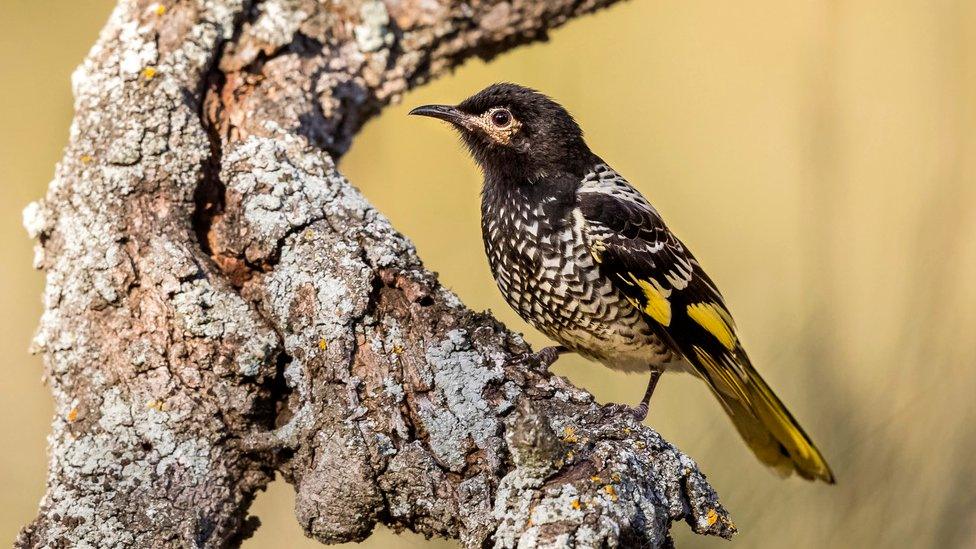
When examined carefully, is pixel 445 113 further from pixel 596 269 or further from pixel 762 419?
pixel 762 419

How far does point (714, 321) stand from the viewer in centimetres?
405

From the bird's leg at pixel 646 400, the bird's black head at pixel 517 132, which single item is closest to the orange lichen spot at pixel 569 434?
the bird's leg at pixel 646 400

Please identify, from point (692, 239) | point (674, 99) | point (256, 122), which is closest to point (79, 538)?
point (256, 122)

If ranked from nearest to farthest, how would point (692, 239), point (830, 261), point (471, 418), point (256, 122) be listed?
point (471, 418)
point (256, 122)
point (830, 261)
point (692, 239)

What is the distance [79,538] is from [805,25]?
456 cm

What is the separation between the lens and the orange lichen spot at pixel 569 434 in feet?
9.07

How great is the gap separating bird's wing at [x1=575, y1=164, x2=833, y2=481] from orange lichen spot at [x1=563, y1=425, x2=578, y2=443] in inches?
43.9

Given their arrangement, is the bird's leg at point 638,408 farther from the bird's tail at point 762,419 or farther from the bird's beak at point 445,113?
the bird's beak at point 445,113

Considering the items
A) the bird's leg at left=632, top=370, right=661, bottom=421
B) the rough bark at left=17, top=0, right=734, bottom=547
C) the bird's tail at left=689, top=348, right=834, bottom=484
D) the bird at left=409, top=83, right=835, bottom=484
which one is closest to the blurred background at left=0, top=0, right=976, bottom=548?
the bird's tail at left=689, top=348, right=834, bottom=484

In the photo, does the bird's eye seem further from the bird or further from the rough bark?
the rough bark

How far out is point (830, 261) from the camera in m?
4.08

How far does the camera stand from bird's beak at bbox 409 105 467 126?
4.27 metres

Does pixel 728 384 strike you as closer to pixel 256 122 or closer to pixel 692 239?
pixel 692 239

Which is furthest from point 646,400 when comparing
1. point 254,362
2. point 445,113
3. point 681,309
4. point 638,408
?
point 254,362
